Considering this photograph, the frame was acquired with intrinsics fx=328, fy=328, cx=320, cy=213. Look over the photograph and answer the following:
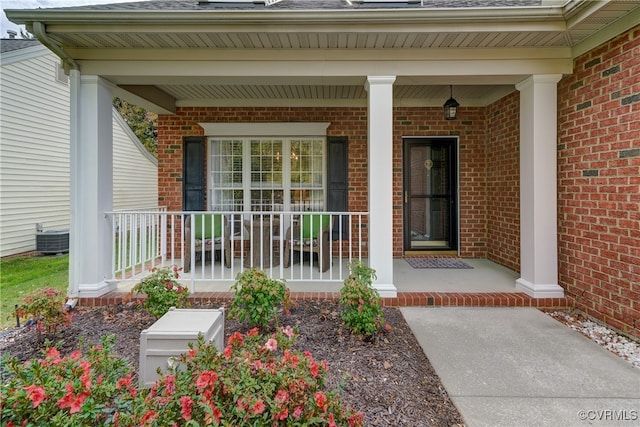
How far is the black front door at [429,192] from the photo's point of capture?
230 inches

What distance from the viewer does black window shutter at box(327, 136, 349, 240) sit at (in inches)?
227

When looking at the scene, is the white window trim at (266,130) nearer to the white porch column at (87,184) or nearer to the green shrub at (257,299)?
the white porch column at (87,184)

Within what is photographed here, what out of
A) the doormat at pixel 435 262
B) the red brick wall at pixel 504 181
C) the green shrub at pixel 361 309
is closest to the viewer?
the green shrub at pixel 361 309

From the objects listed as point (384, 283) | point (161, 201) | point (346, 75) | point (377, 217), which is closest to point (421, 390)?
point (384, 283)

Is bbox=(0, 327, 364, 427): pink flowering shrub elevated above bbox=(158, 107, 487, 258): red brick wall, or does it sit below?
below

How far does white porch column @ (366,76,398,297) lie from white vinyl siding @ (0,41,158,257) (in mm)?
7553

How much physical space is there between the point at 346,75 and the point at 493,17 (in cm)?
152

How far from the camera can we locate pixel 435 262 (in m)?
5.41

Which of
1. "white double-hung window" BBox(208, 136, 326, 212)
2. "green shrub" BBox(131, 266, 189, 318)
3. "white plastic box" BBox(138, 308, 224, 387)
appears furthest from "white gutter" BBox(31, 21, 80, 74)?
"white plastic box" BBox(138, 308, 224, 387)

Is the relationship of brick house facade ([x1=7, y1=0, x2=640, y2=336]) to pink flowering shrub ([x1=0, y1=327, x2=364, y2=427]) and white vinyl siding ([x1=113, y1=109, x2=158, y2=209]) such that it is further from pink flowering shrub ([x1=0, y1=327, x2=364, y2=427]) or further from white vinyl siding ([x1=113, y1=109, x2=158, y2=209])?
white vinyl siding ([x1=113, y1=109, x2=158, y2=209])

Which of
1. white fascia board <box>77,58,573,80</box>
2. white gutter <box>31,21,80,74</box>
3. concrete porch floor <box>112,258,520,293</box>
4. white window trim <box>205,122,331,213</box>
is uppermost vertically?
white gutter <box>31,21,80,74</box>

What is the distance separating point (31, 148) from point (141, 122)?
1108 cm

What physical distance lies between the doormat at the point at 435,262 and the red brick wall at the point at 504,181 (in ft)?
2.10

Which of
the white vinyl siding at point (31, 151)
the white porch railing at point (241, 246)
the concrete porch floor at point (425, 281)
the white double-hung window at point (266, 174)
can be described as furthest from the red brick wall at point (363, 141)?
the white vinyl siding at point (31, 151)
